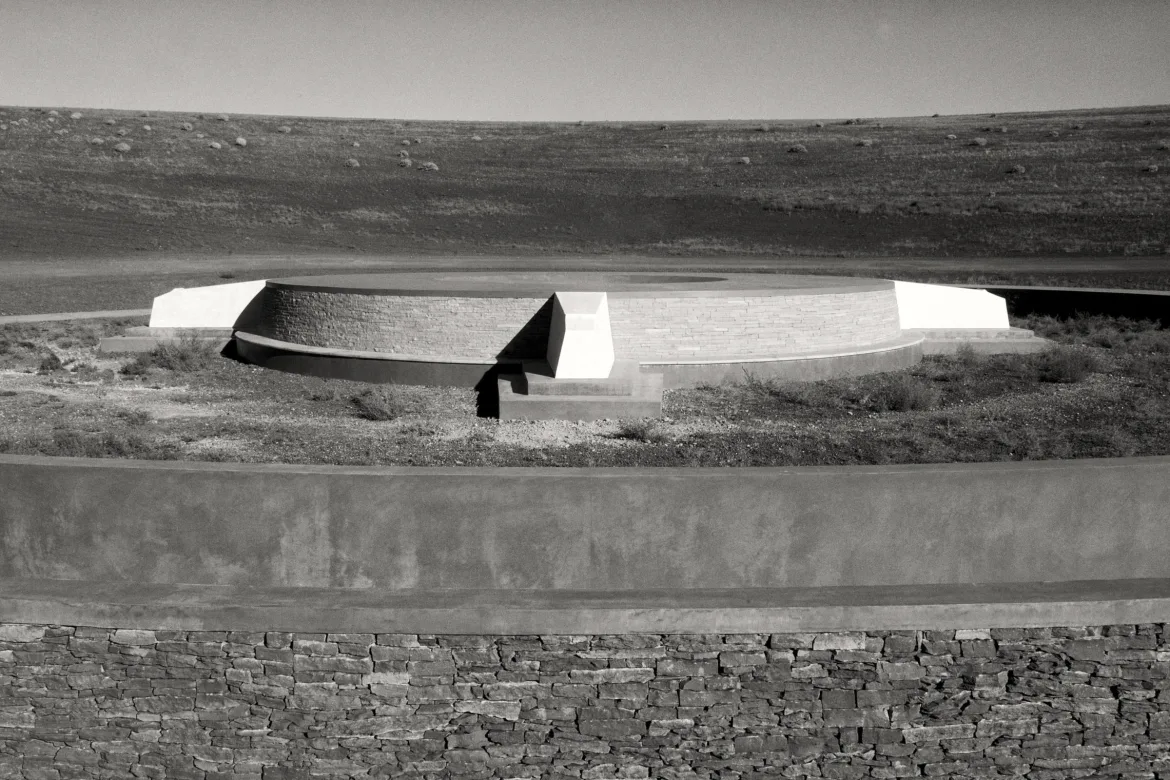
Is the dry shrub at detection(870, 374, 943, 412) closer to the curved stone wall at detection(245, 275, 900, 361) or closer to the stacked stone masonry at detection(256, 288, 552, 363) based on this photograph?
the curved stone wall at detection(245, 275, 900, 361)

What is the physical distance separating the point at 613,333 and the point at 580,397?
5.96 ft

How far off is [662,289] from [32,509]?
8.43 metres

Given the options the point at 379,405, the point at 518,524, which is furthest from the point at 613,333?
the point at 518,524

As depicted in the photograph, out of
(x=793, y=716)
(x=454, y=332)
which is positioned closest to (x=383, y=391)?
(x=454, y=332)

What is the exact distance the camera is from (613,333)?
38.3ft

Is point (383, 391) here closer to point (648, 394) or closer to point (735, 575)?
point (648, 394)

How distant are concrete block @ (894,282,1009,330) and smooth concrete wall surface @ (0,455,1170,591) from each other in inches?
397

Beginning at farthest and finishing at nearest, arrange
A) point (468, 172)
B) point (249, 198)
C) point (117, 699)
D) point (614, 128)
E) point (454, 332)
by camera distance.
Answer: point (614, 128), point (468, 172), point (249, 198), point (454, 332), point (117, 699)

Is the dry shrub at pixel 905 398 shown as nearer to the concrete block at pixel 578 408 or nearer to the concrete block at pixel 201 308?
the concrete block at pixel 578 408

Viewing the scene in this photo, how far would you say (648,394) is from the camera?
10.2m

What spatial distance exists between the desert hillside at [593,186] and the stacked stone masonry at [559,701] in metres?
30.9

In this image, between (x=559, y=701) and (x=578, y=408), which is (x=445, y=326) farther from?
(x=559, y=701)

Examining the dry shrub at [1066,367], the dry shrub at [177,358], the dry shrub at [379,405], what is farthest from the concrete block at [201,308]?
the dry shrub at [1066,367]

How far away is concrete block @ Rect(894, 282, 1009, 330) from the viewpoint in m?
14.8
